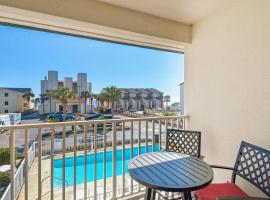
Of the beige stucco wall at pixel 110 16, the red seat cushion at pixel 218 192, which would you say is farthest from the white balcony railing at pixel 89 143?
the beige stucco wall at pixel 110 16

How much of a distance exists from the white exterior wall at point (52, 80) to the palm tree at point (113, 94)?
64 cm

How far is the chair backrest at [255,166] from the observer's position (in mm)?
1667

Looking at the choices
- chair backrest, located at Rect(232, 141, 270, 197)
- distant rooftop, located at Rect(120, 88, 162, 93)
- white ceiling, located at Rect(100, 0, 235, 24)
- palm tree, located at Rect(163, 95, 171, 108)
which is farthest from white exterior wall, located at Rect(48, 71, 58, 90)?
chair backrest, located at Rect(232, 141, 270, 197)

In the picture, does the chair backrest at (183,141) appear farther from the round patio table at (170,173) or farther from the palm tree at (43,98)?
the palm tree at (43,98)

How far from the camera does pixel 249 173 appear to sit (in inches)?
73.1

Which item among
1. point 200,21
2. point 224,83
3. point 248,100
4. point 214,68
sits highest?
point 200,21

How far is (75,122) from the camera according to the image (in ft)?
7.16

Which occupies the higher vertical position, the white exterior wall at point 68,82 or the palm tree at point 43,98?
the white exterior wall at point 68,82

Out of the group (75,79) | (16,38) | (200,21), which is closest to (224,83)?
(200,21)

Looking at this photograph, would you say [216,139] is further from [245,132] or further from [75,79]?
[75,79]

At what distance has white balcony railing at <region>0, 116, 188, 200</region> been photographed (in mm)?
1993

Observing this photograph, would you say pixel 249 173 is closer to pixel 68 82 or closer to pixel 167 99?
pixel 167 99

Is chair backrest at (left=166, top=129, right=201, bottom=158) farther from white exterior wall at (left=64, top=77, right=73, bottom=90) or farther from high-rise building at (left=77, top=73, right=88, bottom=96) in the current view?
white exterior wall at (left=64, top=77, right=73, bottom=90)

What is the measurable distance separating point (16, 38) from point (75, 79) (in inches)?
31.3
